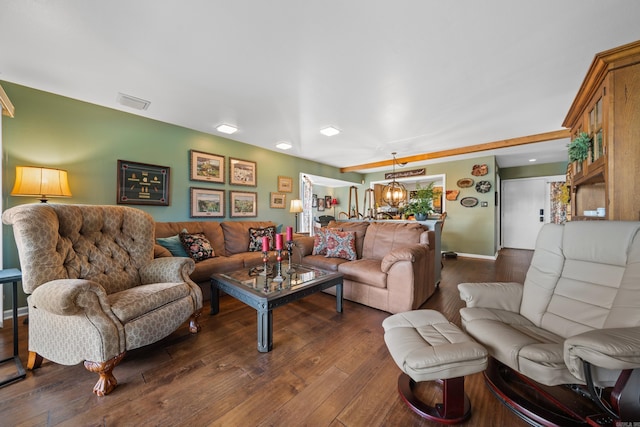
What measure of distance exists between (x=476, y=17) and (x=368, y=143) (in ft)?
9.50

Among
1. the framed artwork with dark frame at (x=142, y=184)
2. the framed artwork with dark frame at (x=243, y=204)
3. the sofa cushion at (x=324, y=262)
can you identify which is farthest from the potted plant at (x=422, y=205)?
the framed artwork with dark frame at (x=142, y=184)

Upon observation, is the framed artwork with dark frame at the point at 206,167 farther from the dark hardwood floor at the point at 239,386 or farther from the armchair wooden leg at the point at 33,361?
the armchair wooden leg at the point at 33,361

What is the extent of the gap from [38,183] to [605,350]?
4.07m

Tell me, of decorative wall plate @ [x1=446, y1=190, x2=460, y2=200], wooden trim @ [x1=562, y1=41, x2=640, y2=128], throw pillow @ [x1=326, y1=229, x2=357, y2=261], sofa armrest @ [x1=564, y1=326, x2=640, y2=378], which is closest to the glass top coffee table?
throw pillow @ [x1=326, y1=229, x2=357, y2=261]

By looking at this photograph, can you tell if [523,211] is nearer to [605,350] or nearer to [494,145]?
[494,145]

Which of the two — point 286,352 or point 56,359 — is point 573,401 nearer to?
point 286,352

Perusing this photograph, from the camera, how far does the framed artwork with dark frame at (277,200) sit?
4832mm

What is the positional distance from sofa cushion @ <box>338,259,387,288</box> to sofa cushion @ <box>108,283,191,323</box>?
168cm

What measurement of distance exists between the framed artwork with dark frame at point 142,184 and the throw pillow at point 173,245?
28.4 inches

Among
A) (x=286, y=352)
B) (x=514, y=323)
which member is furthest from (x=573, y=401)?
(x=286, y=352)

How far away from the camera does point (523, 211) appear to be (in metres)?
6.50

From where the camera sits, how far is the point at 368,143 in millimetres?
4457

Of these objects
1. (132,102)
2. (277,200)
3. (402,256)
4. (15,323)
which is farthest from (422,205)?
(15,323)

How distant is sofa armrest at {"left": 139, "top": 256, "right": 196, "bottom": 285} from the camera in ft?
6.68
